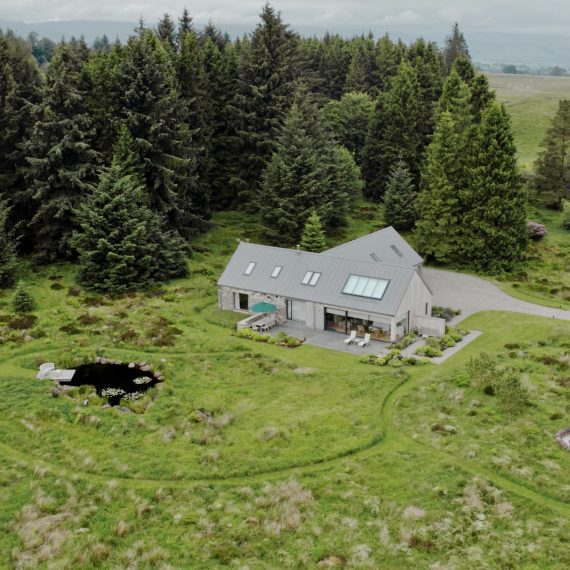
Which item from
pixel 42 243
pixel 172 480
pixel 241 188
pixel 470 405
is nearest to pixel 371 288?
pixel 470 405

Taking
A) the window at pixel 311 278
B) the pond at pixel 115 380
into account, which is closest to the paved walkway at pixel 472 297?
the window at pixel 311 278

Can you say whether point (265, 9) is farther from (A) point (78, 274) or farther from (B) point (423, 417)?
(B) point (423, 417)

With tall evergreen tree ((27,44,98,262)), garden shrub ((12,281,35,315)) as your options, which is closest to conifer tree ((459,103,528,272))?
tall evergreen tree ((27,44,98,262))

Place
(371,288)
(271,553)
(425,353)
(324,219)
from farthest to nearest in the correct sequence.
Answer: (324,219), (371,288), (425,353), (271,553)

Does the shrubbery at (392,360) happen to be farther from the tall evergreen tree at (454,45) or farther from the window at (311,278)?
the tall evergreen tree at (454,45)

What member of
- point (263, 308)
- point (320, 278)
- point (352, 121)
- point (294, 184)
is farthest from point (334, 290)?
point (352, 121)
